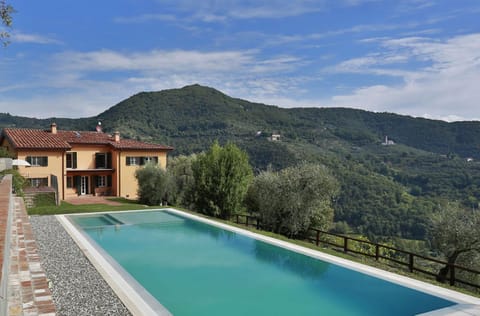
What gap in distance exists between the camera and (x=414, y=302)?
7895 millimetres

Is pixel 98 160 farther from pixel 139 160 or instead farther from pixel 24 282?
pixel 24 282

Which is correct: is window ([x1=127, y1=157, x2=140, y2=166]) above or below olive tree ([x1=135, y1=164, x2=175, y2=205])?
above

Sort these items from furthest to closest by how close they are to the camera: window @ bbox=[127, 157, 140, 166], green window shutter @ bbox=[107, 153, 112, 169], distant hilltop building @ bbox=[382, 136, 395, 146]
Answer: distant hilltop building @ bbox=[382, 136, 395, 146] < green window shutter @ bbox=[107, 153, 112, 169] < window @ bbox=[127, 157, 140, 166]

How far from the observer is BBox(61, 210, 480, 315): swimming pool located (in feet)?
25.6

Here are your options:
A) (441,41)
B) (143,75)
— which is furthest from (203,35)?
(441,41)

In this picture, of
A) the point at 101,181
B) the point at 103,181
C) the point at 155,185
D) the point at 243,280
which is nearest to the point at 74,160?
the point at 101,181

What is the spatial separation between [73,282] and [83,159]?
2387cm

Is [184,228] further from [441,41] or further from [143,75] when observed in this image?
[143,75]

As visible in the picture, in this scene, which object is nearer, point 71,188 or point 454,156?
point 71,188

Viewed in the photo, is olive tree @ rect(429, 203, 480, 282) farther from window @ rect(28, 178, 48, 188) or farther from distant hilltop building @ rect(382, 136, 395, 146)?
distant hilltop building @ rect(382, 136, 395, 146)

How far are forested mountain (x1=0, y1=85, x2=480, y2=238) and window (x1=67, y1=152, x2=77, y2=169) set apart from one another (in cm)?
3138

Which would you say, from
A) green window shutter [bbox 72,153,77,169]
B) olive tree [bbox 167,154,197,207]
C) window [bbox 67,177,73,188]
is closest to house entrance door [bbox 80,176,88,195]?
window [bbox 67,177,73,188]

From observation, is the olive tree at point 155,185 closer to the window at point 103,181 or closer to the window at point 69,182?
the window at point 103,181

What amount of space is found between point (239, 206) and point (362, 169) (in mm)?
47478
